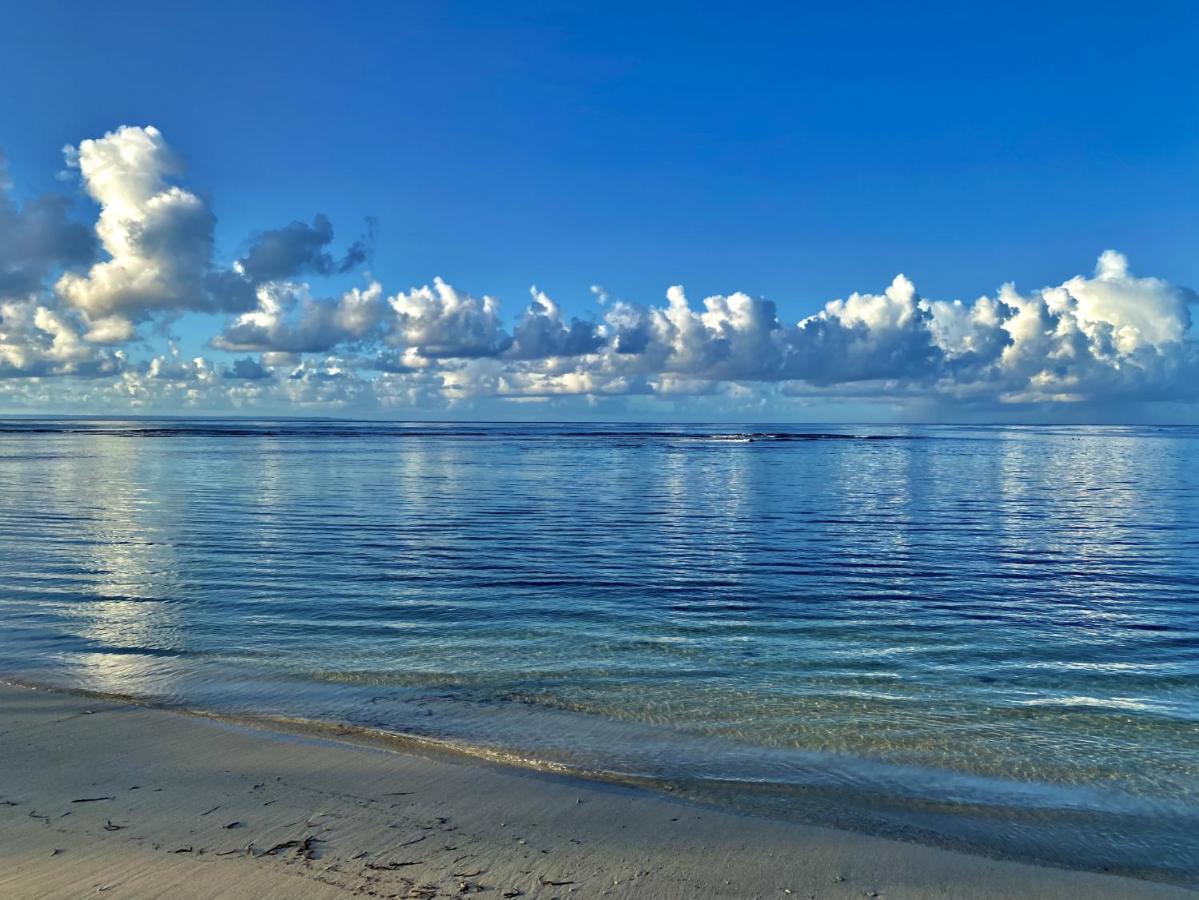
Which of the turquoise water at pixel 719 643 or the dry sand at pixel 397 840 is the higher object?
the dry sand at pixel 397 840

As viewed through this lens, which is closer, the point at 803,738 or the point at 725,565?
the point at 803,738

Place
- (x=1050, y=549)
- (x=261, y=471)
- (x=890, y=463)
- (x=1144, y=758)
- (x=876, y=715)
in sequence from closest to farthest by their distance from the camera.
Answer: (x=1144, y=758) < (x=876, y=715) < (x=1050, y=549) < (x=261, y=471) < (x=890, y=463)

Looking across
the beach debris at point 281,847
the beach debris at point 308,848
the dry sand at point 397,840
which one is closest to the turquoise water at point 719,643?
the dry sand at point 397,840

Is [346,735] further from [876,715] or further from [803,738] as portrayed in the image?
[876,715]

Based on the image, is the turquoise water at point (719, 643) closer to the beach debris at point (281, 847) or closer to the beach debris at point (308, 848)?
the beach debris at point (308, 848)

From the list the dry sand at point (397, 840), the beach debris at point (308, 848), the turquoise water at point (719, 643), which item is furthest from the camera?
the turquoise water at point (719, 643)

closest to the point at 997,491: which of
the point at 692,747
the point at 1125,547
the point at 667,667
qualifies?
the point at 1125,547

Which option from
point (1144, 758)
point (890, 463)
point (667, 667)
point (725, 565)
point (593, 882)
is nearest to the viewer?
point (593, 882)

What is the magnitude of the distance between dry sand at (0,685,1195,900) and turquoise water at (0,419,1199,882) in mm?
830

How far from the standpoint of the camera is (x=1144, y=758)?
1028 cm

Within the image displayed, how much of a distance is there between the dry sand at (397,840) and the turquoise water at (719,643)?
0.83 meters

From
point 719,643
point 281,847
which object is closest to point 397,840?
point 281,847

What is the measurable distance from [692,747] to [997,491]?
4576 centimetres

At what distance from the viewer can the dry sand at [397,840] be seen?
6.72 m
